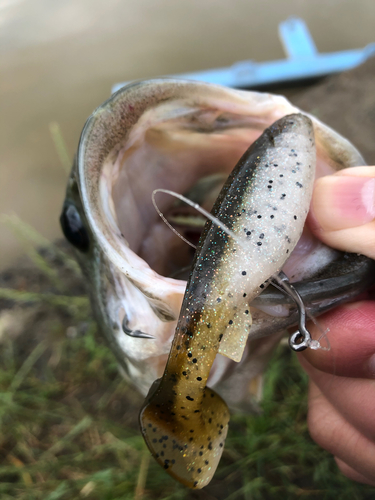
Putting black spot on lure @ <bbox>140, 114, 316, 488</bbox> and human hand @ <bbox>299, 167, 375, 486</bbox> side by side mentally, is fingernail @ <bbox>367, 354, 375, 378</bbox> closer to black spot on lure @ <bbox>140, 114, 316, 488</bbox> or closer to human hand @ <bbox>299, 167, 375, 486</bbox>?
human hand @ <bbox>299, 167, 375, 486</bbox>

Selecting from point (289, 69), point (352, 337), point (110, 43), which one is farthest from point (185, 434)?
point (110, 43)

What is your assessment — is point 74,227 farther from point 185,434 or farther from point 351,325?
point 351,325

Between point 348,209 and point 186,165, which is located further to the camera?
point 186,165

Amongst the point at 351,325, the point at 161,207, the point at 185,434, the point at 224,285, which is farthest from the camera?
the point at 161,207

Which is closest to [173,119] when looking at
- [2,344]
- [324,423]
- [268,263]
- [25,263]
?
[268,263]

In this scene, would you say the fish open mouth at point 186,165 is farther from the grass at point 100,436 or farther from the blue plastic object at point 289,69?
the blue plastic object at point 289,69

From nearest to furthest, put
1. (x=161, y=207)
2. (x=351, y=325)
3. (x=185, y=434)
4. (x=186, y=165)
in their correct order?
1. (x=185, y=434)
2. (x=351, y=325)
3. (x=186, y=165)
4. (x=161, y=207)

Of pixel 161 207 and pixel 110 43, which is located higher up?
pixel 110 43

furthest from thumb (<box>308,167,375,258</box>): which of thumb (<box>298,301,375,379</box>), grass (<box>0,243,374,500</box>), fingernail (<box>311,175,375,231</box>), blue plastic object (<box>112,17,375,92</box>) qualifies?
→ blue plastic object (<box>112,17,375,92</box>)
